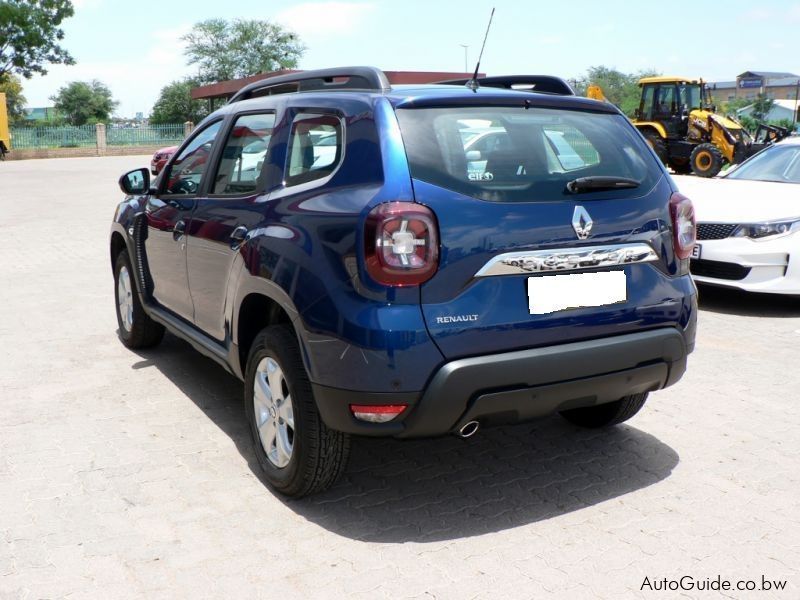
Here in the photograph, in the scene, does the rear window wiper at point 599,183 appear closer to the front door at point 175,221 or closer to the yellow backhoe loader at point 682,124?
the front door at point 175,221

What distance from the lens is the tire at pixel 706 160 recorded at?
21.4 meters

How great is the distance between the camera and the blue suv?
3.16m

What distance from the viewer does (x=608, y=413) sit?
4.50m

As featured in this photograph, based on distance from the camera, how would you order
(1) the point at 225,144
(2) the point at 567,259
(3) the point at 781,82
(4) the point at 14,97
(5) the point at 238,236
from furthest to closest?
(3) the point at 781,82 < (4) the point at 14,97 < (1) the point at 225,144 < (5) the point at 238,236 < (2) the point at 567,259

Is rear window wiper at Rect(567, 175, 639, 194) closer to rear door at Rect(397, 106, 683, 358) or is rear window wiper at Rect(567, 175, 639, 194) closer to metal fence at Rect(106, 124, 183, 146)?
rear door at Rect(397, 106, 683, 358)

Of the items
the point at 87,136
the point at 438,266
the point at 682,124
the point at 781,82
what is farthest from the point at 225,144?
the point at 781,82

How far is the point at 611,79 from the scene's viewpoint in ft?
359

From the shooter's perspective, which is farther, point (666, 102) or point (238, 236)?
point (666, 102)

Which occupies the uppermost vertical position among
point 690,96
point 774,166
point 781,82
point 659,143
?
point 781,82

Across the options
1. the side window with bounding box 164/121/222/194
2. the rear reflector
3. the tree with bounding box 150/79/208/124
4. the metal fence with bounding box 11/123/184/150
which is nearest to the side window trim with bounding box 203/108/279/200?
the side window with bounding box 164/121/222/194

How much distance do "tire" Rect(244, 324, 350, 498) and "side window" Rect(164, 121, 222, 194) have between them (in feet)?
4.67

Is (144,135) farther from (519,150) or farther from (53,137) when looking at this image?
(519,150)

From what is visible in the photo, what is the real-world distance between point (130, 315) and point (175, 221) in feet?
5.00

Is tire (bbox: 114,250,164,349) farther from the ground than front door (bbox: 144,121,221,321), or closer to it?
closer to it
